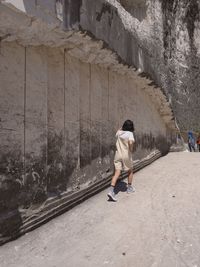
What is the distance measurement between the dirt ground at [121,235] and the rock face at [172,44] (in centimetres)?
320

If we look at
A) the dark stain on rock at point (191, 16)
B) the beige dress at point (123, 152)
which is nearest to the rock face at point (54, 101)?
the beige dress at point (123, 152)

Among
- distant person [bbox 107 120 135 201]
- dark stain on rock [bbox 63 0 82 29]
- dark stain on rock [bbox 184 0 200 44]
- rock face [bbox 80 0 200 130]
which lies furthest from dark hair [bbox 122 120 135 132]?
dark stain on rock [bbox 184 0 200 44]

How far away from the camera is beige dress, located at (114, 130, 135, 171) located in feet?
24.0

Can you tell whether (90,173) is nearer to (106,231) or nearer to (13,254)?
(106,231)

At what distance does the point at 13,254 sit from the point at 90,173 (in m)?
2.51

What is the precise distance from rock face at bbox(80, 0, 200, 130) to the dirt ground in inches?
126

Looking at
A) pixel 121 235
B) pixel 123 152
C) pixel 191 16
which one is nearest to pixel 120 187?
pixel 123 152

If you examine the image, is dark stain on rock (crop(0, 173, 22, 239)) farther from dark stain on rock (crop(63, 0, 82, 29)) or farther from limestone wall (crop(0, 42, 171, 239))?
dark stain on rock (crop(63, 0, 82, 29))

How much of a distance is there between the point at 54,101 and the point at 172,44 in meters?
14.2

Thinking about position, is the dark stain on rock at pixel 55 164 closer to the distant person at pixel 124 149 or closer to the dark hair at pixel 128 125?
the distant person at pixel 124 149

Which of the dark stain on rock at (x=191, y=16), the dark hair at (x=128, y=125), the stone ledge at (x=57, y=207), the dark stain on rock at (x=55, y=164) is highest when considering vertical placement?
the dark stain on rock at (x=191, y=16)

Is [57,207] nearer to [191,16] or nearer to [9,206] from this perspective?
[9,206]

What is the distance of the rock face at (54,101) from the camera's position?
4.92 m

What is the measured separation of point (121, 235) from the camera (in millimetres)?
5477
